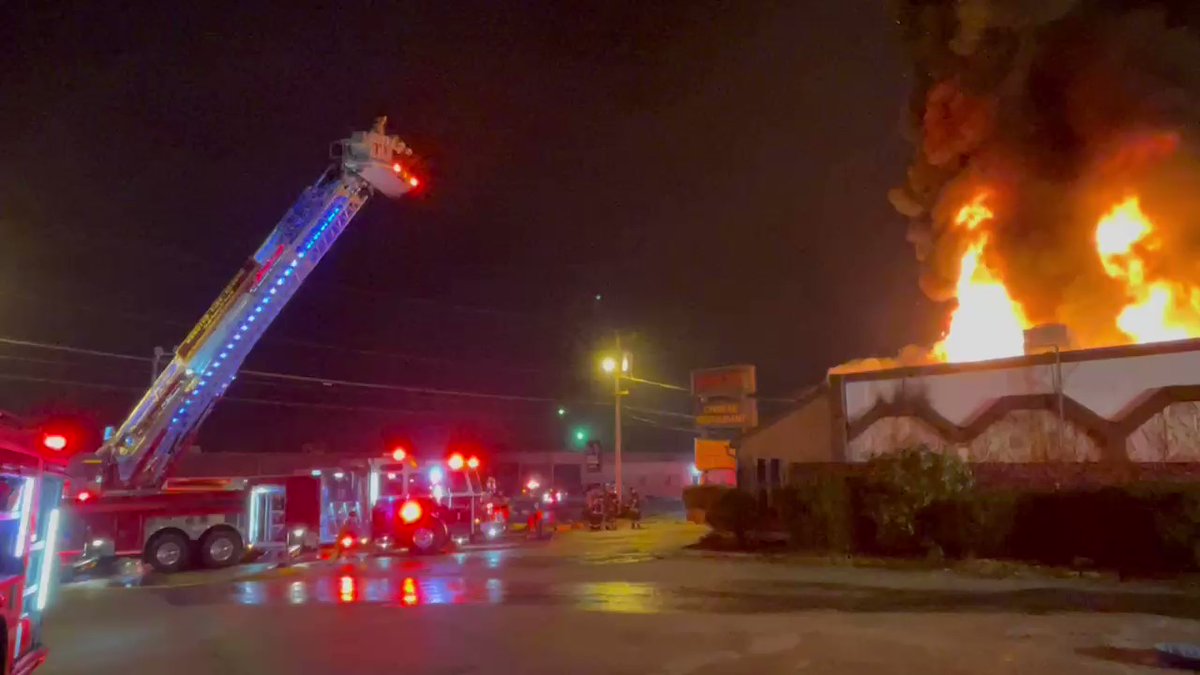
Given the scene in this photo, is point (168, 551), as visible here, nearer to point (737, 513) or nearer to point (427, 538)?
point (427, 538)

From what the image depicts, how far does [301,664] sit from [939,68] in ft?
91.0

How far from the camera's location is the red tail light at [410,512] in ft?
69.6

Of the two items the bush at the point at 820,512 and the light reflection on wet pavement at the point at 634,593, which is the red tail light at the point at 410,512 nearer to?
the light reflection on wet pavement at the point at 634,593

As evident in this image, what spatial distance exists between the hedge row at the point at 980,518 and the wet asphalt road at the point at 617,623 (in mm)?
2031

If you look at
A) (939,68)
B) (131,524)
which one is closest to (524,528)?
(131,524)

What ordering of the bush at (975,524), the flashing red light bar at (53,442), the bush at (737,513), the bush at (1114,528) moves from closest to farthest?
the flashing red light bar at (53,442) → the bush at (1114,528) → the bush at (975,524) → the bush at (737,513)

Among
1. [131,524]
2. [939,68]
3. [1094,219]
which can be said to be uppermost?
[939,68]

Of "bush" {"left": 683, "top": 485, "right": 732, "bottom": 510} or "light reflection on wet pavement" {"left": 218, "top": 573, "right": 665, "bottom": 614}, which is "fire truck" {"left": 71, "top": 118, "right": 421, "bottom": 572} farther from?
"bush" {"left": 683, "top": 485, "right": 732, "bottom": 510}

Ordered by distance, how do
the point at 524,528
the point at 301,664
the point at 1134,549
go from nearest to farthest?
the point at 301,664
the point at 1134,549
the point at 524,528

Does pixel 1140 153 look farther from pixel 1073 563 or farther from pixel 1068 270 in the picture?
pixel 1073 563

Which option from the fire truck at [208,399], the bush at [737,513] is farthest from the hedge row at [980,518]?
the fire truck at [208,399]

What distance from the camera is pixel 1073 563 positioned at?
57.7 feet

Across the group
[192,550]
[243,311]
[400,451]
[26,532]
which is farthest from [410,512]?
[26,532]

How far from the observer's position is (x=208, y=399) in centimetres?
1817
